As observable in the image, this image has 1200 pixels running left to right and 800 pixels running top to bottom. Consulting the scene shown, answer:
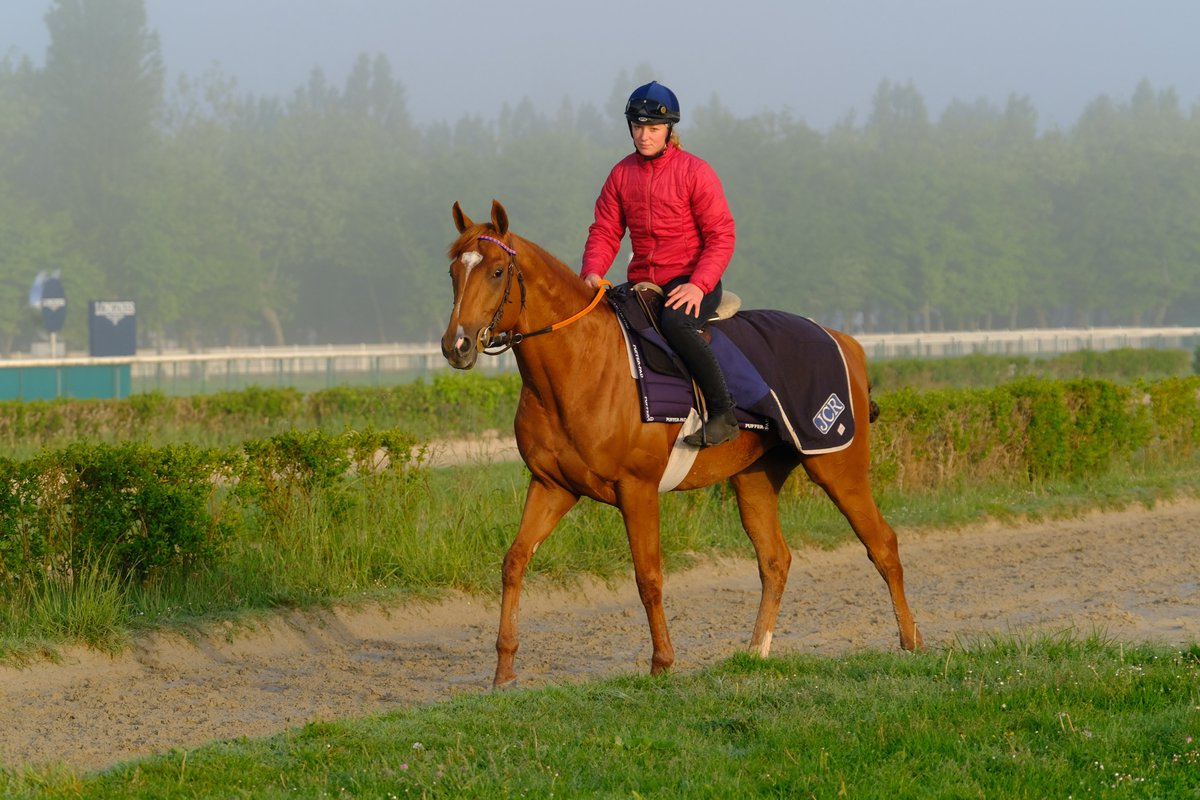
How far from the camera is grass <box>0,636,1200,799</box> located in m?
4.83

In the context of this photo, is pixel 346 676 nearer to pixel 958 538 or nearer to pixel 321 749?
pixel 321 749

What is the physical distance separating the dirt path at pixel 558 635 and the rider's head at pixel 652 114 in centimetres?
279

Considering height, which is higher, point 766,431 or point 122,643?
point 766,431

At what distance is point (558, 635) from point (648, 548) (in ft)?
7.30

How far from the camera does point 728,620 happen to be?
9297mm

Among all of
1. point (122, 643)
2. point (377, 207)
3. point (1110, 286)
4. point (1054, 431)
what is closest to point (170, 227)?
point (377, 207)

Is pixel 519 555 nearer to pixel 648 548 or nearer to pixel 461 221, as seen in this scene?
pixel 648 548

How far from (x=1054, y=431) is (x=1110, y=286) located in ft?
215

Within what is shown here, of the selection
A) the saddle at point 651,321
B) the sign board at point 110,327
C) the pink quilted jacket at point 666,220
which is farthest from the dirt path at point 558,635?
the sign board at point 110,327

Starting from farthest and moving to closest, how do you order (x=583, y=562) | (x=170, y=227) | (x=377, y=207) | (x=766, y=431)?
(x=377, y=207) → (x=170, y=227) → (x=583, y=562) → (x=766, y=431)

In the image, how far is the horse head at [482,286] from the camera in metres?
6.11

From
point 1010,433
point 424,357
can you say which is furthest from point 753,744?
point 424,357

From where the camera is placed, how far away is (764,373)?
739 cm

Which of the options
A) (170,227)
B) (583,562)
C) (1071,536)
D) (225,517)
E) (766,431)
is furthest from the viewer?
(170,227)
